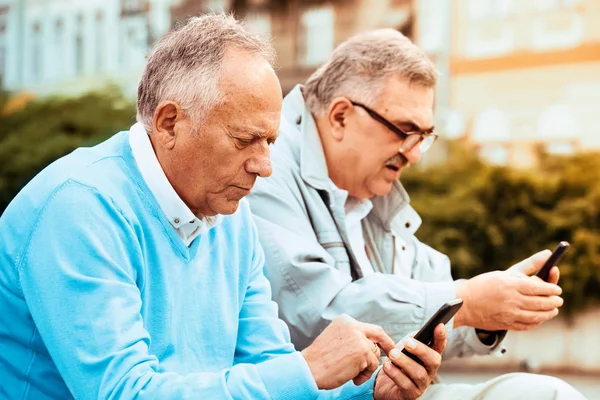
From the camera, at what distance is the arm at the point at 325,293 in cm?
308

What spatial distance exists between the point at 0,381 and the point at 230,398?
1.70ft

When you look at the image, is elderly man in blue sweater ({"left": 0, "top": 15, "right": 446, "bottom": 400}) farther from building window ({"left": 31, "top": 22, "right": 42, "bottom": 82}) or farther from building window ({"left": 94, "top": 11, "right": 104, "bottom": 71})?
building window ({"left": 31, "top": 22, "right": 42, "bottom": 82})

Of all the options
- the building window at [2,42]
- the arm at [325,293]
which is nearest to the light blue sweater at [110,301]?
the arm at [325,293]

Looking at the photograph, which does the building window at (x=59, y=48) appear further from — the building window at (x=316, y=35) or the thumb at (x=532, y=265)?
the thumb at (x=532, y=265)

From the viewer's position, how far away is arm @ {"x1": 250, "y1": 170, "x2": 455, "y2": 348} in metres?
3.08

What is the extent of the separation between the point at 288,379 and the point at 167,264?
0.41 meters

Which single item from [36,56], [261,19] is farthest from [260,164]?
[36,56]

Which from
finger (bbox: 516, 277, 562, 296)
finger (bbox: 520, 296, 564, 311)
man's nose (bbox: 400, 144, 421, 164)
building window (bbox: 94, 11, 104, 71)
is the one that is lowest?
building window (bbox: 94, 11, 104, 71)

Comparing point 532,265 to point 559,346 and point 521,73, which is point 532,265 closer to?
point 559,346

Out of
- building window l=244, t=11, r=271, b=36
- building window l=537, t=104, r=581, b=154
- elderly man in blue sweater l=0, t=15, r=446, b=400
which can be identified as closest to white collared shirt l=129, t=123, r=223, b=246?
elderly man in blue sweater l=0, t=15, r=446, b=400

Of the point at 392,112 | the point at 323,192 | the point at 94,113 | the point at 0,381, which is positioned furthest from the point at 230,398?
the point at 94,113

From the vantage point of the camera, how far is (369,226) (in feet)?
12.0

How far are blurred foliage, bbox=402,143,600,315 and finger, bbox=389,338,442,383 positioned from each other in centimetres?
658

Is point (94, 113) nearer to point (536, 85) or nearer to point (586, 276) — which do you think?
point (586, 276)
